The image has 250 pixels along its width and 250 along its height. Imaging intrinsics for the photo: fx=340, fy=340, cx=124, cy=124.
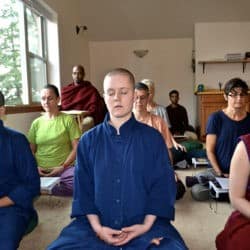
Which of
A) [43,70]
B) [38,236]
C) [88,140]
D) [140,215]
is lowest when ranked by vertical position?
[38,236]

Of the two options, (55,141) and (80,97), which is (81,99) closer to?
(80,97)

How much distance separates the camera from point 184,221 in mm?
2240

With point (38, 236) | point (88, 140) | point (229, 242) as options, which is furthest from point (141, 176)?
point (38, 236)

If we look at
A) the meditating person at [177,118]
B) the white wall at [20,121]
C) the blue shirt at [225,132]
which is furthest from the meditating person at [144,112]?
the meditating person at [177,118]

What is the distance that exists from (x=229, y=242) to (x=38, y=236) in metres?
1.21

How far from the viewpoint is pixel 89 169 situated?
140 cm

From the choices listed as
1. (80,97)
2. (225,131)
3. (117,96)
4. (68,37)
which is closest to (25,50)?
(80,97)

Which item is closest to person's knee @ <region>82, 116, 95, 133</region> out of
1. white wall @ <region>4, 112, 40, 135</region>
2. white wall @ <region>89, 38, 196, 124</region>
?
white wall @ <region>4, 112, 40, 135</region>

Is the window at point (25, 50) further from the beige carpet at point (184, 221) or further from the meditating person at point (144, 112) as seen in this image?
the meditating person at point (144, 112)

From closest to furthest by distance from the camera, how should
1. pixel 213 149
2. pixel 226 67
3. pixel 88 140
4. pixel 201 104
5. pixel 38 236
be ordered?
pixel 88 140
pixel 38 236
pixel 213 149
pixel 201 104
pixel 226 67

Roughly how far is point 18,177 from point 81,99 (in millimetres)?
2877

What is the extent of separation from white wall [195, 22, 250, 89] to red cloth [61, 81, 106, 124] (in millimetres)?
2734

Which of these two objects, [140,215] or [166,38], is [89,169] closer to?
[140,215]

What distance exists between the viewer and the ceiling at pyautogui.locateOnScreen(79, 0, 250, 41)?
5.71 m
